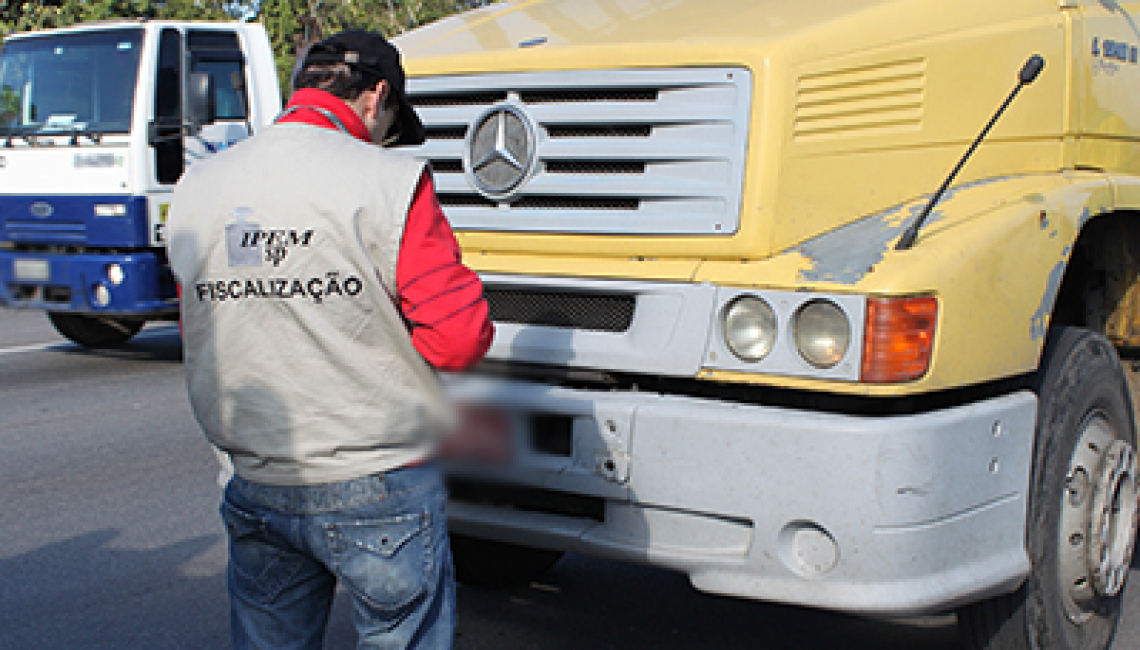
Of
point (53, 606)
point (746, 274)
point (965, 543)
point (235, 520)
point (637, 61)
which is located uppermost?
point (637, 61)

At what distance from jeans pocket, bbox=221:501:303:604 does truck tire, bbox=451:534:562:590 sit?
1729mm

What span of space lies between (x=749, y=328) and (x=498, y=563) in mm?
1752

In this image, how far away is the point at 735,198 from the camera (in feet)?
10.7

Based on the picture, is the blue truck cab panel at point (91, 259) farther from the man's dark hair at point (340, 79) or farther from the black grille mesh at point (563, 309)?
the man's dark hair at point (340, 79)

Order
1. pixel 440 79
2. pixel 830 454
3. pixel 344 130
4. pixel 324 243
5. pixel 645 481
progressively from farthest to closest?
pixel 440 79 < pixel 645 481 < pixel 830 454 < pixel 344 130 < pixel 324 243

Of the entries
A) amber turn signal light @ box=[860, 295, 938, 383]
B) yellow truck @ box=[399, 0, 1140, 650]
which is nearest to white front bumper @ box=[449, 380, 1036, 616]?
yellow truck @ box=[399, 0, 1140, 650]

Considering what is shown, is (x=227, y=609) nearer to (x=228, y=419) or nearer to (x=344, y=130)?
(x=228, y=419)

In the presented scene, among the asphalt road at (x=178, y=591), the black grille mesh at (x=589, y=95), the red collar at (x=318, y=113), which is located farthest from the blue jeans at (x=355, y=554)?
the asphalt road at (x=178, y=591)

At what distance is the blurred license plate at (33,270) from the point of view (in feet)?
30.9

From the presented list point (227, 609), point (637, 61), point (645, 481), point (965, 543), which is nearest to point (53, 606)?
point (227, 609)

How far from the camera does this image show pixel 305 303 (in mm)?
2332

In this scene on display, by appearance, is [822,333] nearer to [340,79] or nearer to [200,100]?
[340,79]

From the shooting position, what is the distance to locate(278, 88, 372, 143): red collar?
2441 millimetres

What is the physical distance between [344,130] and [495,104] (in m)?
1.18
